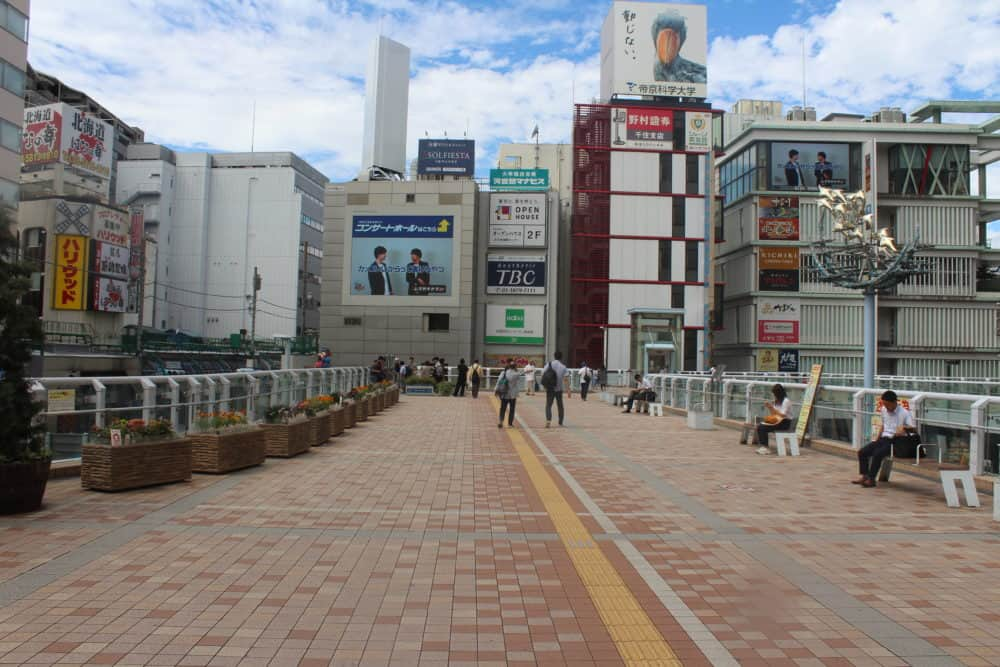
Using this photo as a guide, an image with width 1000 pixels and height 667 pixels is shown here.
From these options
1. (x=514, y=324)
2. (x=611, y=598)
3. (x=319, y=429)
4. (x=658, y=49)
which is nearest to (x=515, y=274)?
(x=514, y=324)

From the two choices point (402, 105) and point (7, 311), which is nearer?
point (7, 311)

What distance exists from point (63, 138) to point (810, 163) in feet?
189

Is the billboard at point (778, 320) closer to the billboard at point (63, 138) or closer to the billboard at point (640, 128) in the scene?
the billboard at point (640, 128)

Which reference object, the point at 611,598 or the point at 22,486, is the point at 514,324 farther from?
the point at 611,598

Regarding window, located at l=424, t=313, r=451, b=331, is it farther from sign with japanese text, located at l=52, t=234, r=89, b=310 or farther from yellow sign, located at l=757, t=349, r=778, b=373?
sign with japanese text, located at l=52, t=234, r=89, b=310

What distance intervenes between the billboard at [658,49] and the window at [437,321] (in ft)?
69.8

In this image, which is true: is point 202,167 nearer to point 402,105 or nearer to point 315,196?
point 315,196

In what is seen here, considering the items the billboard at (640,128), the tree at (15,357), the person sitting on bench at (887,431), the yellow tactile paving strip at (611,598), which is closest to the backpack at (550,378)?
the person sitting on bench at (887,431)

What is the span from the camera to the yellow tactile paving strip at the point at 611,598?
13.3ft

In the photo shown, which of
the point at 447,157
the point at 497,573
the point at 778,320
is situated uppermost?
the point at 447,157

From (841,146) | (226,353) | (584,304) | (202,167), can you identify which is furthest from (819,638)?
(202,167)

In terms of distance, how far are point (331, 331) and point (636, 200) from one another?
24.6 metres

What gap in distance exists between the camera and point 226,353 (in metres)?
65.0

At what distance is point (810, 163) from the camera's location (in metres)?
57.4
